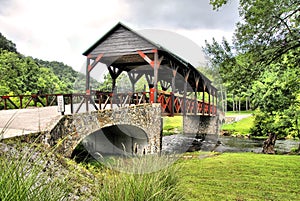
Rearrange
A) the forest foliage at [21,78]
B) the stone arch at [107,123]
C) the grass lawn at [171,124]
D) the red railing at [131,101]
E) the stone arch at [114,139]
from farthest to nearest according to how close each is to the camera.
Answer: the grass lawn at [171,124], the forest foliage at [21,78], the stone arch at [114,139], the red railing at [131,101], the stone arch at [107,123]

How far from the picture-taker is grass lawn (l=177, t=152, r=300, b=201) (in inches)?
192

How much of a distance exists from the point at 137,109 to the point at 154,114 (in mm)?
1120

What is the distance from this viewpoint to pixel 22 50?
1671 inches

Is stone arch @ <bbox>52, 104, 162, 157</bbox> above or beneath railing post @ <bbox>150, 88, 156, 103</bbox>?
beneath

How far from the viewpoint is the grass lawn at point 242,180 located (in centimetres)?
487

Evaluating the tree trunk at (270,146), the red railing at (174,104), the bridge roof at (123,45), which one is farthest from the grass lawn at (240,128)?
the bridge roof at (123,45)

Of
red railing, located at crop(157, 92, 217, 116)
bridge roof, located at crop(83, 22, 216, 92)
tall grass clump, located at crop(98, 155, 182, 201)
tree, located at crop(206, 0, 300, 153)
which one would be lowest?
tall grass clump, located at crop(98, 155, 182, 201)

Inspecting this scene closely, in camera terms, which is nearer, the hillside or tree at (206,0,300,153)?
tree at (206,0,300,153)

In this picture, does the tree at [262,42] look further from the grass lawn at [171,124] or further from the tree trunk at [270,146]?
the grass lawn at [171,124]

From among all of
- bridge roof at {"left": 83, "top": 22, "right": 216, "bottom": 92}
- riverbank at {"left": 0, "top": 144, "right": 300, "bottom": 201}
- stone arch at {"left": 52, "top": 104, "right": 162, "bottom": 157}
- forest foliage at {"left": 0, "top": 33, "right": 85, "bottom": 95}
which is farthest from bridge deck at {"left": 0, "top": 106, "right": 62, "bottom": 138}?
forest foliage at {"left": 0, "top": 33, "right": 85, "bottom": 95}

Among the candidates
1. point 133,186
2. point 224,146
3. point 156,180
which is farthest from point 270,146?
point 133,186

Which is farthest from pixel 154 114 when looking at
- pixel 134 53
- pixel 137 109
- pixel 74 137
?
pixel 74 137

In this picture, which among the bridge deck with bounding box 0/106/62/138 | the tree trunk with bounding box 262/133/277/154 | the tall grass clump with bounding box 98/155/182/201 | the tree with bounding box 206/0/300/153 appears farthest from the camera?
the tree trunk with bounding box 262/133/277/154

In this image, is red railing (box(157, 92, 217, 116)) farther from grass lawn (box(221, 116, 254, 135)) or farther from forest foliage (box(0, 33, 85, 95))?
forest foliage (box(0, 33, 85, 95))
